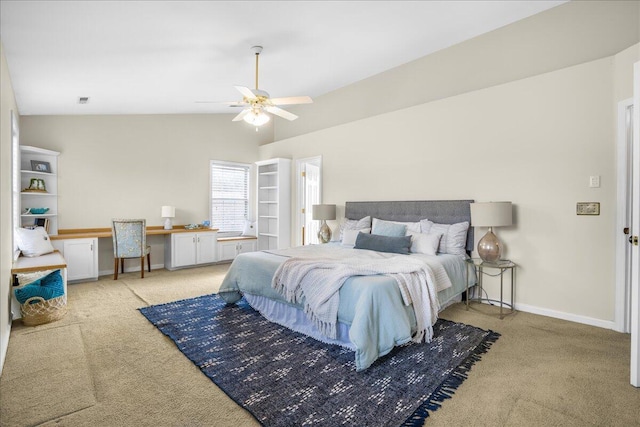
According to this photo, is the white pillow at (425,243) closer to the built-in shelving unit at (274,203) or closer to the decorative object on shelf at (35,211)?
the built-in shelving unit at (274,203)

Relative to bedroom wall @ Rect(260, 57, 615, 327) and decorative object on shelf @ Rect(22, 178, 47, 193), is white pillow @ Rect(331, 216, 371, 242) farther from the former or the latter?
decorative object on shelf @ Rect(22, 178, 47, 193)

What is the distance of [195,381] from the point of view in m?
2.21

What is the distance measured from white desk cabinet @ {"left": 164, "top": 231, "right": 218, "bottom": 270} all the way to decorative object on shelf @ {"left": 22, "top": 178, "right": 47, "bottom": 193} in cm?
193

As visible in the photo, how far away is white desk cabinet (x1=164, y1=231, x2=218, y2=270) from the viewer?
19.3ft

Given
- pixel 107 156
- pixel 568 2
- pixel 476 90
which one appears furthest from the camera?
pixel 107 156

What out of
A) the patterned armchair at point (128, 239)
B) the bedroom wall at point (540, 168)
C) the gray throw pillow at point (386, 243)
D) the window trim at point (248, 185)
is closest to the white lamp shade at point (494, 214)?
the bedroom wall at point (540, 168)

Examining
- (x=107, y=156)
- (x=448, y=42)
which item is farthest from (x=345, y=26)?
(x=107, y=156)

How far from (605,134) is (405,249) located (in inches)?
86.2

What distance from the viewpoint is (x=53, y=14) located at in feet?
8.59

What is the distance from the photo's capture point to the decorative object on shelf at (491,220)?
3.49 metres

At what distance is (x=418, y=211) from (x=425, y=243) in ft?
2.37

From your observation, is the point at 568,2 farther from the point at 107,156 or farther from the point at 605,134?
the point at 107,156

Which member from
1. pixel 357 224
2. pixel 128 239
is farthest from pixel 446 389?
pixel 128 239

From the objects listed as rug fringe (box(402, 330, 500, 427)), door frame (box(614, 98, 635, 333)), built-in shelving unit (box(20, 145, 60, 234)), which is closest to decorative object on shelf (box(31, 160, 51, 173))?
built-in shelving unit (box(20, 145, 60, 234))
